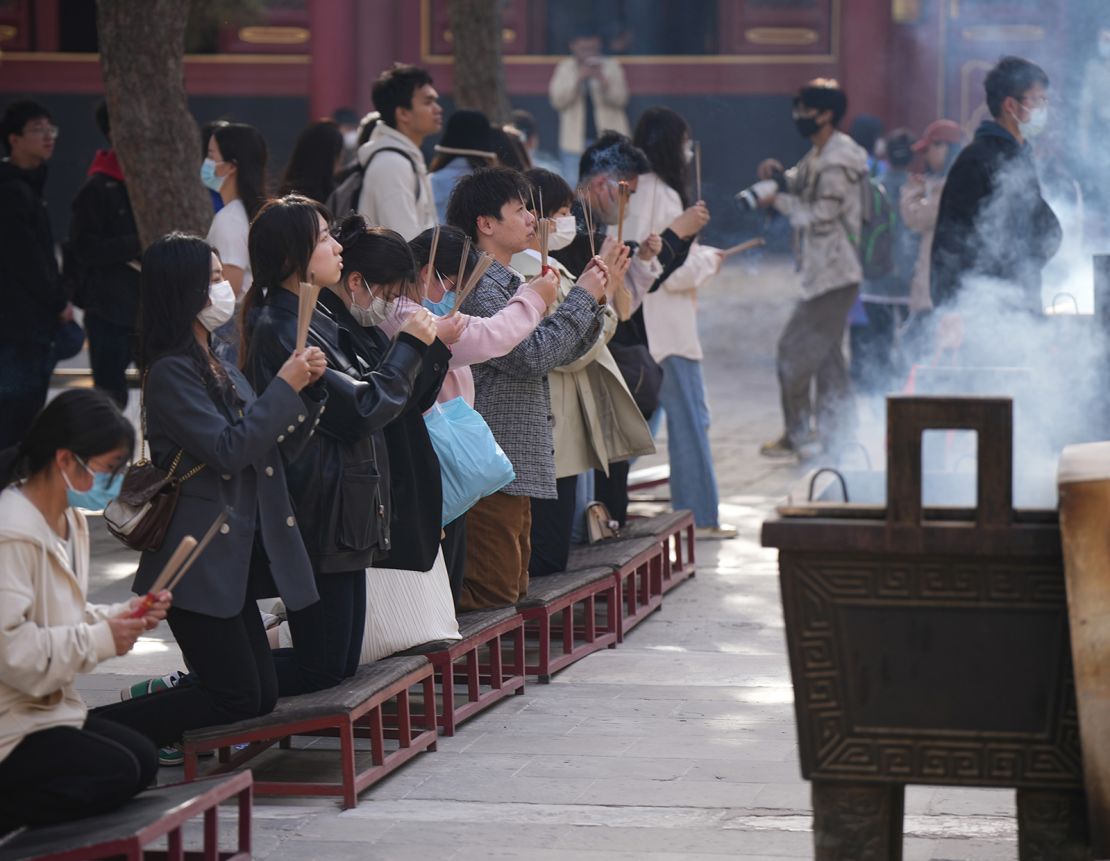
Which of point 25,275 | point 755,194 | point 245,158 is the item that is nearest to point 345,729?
point 245,158

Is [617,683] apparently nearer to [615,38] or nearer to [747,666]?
[747,666]

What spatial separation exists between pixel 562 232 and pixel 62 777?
305 centimetres

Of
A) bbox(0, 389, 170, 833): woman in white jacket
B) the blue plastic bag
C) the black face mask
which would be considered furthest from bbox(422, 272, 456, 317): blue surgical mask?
the black face mask

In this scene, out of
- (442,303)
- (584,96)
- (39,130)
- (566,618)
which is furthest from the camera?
(584,96)

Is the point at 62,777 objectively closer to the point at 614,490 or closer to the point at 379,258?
the point at 379,258

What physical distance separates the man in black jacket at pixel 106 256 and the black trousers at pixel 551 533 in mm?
2694

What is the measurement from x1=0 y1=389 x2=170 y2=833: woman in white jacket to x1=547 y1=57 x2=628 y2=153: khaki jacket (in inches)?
538

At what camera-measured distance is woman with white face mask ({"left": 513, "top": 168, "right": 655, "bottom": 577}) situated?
234 inches

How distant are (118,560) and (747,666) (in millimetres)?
2856

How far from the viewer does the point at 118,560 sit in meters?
7.34

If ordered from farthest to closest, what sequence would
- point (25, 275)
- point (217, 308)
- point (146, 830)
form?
Answer: 1. point (25, 275)
2. point (217, 308)
3. point (146, 830)

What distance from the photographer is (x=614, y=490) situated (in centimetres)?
688

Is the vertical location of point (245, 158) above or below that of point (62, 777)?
above

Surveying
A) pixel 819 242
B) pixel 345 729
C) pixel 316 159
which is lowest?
pixel 345 729
